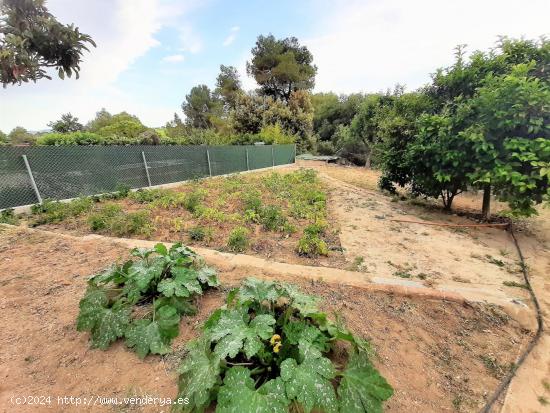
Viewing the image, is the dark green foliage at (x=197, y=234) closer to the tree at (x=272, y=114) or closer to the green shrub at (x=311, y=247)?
the green shrub at (x=311, y=247)

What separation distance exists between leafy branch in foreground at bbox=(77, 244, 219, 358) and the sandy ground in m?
0.10

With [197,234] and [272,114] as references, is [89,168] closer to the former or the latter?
[197,234]

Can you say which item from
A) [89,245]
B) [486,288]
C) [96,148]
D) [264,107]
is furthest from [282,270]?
[264,107]

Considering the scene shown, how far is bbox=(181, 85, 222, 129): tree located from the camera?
35.9 metres

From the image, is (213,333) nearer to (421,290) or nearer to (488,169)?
(421,290)

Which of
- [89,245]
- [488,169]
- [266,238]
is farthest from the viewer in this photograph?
[488,169]

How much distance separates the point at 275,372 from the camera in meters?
1.41

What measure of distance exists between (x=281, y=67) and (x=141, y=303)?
2338cm

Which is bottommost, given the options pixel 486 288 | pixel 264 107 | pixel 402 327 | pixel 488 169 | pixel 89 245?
pixel 486 288

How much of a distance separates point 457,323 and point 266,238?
269 centimetres

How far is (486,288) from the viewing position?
277 cm

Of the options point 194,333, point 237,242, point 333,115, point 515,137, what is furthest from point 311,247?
point 333,115

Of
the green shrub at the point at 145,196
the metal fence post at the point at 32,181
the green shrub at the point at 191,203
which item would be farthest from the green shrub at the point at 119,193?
the green shrub at the point at 191,203

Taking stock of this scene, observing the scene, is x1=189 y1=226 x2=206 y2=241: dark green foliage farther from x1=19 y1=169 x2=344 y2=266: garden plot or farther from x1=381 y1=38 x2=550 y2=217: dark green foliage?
x1=381 y1=38 x2=550 y2=217: dark green foliage
